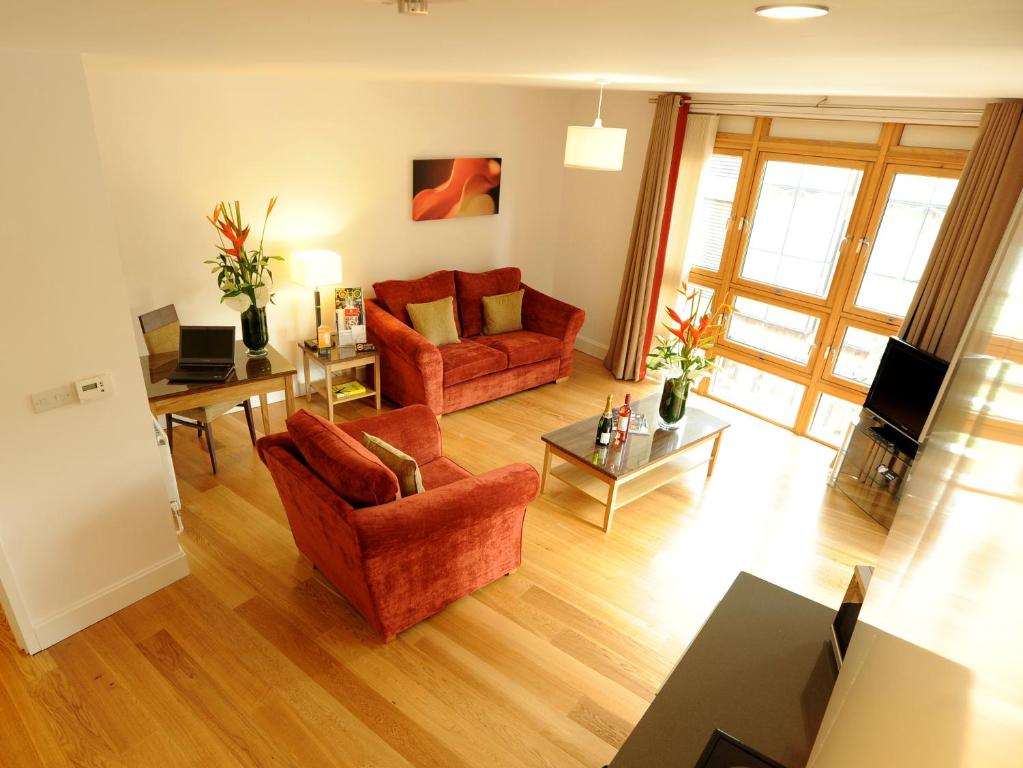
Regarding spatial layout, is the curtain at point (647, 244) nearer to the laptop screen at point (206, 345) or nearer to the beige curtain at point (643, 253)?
the beige curtain at point (643, 253)

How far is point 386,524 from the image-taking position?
2.46 m

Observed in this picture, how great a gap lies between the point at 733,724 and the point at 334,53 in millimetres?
2144

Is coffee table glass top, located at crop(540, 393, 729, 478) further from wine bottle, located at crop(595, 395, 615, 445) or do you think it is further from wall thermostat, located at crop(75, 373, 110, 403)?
wall thermostat, located at crop(75, 373, 110, 403)

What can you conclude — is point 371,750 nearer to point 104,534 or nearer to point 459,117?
point 104,534

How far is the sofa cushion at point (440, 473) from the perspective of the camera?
326cm

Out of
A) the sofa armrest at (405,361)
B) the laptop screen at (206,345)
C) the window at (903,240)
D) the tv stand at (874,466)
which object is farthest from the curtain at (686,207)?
the laptop screen at (206,345)

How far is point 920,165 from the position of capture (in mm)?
4035

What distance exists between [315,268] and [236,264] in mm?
532

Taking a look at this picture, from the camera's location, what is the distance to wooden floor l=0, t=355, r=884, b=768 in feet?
7.66

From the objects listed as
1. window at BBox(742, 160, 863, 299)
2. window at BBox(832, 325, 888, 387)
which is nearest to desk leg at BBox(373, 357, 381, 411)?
window at BBox(742, 160, 863, 299)

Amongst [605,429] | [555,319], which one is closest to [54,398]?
[605,429]

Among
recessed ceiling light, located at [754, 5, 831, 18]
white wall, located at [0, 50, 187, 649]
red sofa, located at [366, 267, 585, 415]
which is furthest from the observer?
red sofa, located at [366, 267, 585, 415]

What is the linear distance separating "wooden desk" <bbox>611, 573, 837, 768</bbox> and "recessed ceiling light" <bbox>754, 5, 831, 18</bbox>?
1312mm

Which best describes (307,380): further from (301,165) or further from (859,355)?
(859,355)
